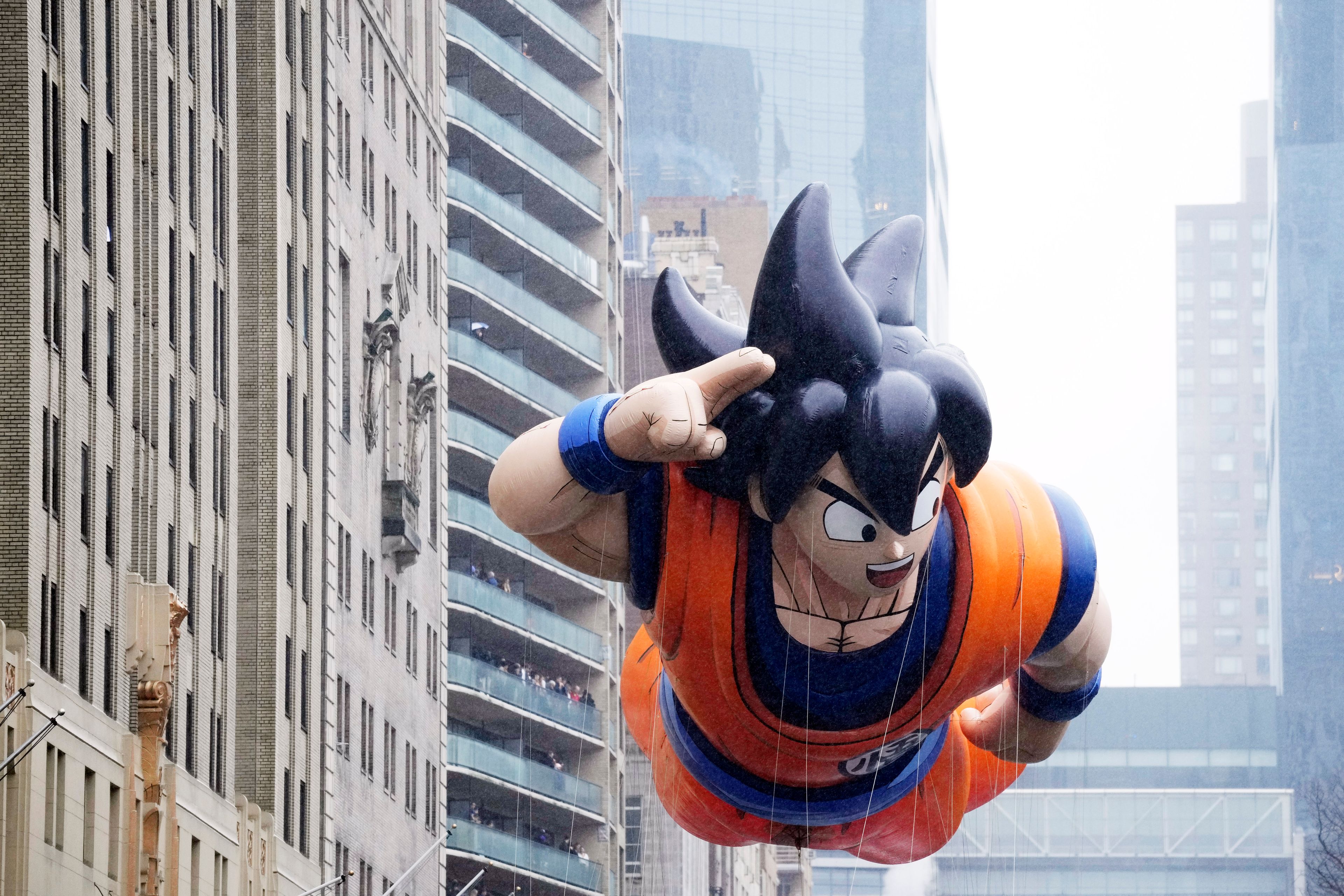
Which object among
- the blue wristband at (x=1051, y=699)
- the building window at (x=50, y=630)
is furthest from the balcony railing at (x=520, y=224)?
the blue wristband at (x=1051, y=699)

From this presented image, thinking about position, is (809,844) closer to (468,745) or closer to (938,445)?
(938,445)

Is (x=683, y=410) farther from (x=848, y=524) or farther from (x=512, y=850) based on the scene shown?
(x=512, y=850)

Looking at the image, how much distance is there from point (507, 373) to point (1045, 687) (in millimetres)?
57550

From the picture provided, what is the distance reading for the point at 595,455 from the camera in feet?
57.3

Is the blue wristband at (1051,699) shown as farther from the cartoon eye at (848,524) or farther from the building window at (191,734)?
the building window at (191,734)

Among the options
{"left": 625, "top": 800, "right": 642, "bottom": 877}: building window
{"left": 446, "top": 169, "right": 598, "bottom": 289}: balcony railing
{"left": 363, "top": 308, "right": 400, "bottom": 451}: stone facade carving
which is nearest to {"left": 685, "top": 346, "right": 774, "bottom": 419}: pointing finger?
{"left": 363, "top": 308, "right": 400, "bottom": 451}: stone facade carving

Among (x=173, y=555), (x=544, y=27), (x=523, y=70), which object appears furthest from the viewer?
(x=544, y=27)

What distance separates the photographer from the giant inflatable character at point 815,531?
57.3 ft

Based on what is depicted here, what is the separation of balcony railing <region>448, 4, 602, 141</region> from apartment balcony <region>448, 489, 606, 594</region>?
12.9 metres

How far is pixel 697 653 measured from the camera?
61.1 ft

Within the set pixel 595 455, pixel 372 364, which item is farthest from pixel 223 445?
pixel 595 455

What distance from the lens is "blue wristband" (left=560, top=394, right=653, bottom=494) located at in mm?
17438

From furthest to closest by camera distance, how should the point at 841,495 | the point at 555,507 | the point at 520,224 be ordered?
the point at 520,224
the point at 555,507
the point at 841,495

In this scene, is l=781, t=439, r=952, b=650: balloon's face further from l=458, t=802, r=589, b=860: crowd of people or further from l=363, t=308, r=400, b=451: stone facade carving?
l=458, t=802, r=589, b=860: crowd of people
